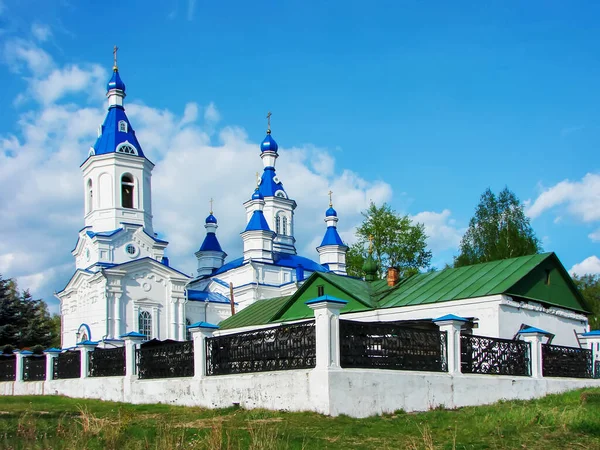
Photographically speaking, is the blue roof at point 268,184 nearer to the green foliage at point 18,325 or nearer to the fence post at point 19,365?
the green foliage at point 18,325

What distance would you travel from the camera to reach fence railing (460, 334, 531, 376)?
1353cm

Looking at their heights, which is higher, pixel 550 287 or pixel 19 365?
pixel 550 287

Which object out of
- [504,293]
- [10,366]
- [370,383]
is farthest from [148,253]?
[370,383]

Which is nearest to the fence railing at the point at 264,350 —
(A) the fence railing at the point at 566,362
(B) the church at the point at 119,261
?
(A) the fence railing at the point at 566,362

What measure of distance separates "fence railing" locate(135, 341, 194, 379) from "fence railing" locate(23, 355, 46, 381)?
19.3 ft

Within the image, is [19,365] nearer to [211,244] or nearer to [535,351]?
[535,351]

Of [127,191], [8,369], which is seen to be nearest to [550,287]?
[8,369]

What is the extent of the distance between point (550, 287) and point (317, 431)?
13.7m

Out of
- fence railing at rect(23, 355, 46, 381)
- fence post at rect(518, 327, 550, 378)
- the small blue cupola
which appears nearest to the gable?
fence post at rect(518, 327, 550, 378)

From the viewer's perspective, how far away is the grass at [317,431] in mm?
7488

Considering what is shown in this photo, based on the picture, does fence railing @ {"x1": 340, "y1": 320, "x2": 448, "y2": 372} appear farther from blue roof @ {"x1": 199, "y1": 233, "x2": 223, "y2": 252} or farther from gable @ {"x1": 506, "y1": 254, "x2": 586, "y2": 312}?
blue roof @ {"x1": 199, "y1": 233, "x2": 223, "y2": 252}

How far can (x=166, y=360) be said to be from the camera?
48.5ft

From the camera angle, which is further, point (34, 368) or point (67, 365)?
point (34, 368)

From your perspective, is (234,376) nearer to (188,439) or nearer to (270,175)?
(188,439)
